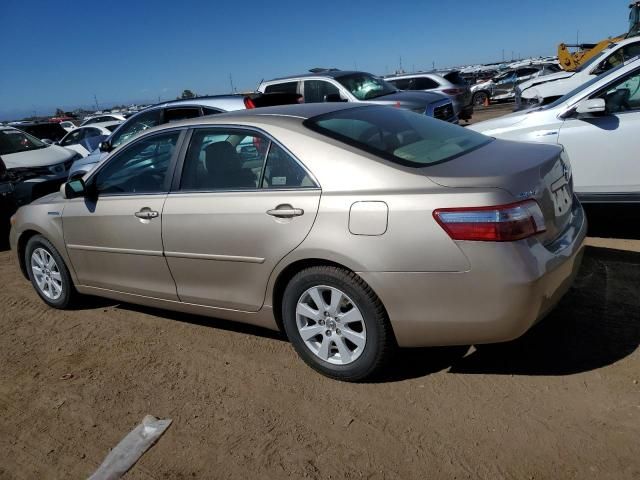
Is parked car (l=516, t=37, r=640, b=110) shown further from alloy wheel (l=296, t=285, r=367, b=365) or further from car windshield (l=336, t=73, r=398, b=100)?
alloy wheel (l=296, t=285, r=367, b=365)

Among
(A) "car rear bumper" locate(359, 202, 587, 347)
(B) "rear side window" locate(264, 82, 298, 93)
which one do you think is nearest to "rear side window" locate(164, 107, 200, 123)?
(B) "rear side window" locate(264, 82, 298, 93)

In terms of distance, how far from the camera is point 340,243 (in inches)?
115

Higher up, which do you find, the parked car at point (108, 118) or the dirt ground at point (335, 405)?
the parked car at point (108, 118)

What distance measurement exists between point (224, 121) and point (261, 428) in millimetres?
1957

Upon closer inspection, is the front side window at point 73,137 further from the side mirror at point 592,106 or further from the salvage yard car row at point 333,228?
the side mirror at point 592,106

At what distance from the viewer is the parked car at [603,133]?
4852 mm

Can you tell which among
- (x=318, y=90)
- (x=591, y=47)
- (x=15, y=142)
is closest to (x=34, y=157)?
(x=15, y=142)

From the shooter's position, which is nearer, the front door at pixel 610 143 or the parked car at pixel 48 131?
the front door at pixel 610 143

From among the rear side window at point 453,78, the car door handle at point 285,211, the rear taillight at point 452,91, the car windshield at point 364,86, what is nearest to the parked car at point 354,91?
the car windshield at point 364,86

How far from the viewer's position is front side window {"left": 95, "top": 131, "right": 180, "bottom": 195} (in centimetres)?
391

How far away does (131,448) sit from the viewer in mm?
2896

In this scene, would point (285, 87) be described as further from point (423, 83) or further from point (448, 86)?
point (423, 83)

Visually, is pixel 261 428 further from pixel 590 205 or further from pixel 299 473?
pixel 590 205

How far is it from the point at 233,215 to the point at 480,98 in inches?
976
